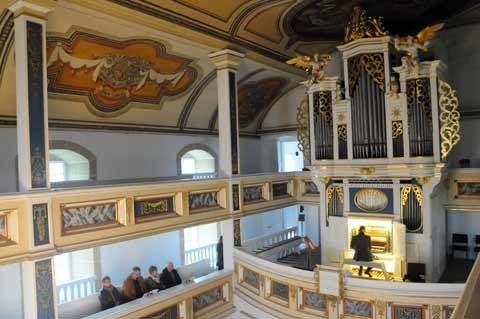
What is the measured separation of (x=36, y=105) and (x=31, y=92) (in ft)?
0.64

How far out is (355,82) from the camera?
912 cm

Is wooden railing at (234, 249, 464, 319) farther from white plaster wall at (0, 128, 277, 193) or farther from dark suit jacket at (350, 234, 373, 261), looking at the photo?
white plaster wall at (0, 128, 277, 193)

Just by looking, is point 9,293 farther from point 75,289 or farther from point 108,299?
point 108,299

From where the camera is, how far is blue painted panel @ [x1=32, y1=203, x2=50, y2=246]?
18.1 feet

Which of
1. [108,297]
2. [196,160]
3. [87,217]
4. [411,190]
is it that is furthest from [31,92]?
[411,190]

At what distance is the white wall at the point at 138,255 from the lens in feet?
34.2

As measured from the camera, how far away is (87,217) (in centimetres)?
629

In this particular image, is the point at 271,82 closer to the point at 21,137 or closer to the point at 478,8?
the point at 478,8

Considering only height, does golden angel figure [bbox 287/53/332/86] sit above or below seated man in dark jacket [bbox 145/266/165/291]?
above

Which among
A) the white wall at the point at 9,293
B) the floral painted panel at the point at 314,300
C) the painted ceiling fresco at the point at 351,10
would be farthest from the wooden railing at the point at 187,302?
the painted ceiling fresco at the point at 351,10

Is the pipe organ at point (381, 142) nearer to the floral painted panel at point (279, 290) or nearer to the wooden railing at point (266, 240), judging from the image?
the wooden railing at point (266, 240)

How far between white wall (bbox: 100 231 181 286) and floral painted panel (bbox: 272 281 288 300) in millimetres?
4819

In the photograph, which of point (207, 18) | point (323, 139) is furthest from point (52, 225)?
point (323, 139)

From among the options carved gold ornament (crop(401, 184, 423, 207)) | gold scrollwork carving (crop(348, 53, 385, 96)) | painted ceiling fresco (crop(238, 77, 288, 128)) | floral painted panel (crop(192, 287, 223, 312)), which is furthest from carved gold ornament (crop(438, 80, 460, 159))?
floral painted panel (crop(192, 287, 223, 312))
